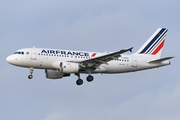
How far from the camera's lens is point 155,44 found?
211 ft

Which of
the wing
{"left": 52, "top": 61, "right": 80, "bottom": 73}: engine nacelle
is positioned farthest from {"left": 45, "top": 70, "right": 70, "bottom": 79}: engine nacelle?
the wing

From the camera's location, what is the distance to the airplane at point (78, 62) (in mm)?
55281

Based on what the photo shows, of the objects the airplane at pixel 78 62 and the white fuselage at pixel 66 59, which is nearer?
the airplane at pixel 78 62

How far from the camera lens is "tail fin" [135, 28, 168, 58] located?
62.8m

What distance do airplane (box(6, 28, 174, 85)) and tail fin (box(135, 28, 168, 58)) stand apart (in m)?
0.86

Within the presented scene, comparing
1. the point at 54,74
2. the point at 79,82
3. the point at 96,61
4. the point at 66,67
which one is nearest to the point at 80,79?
the point at 79,82

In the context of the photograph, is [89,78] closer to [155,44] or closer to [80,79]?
[80,79]

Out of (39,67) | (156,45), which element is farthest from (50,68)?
(156,45)

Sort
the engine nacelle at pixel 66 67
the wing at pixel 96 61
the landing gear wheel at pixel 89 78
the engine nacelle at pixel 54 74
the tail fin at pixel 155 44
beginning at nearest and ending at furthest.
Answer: the wing at pixel 96 61
the engine nacelle at pixel 66 67
the landing gear wheel at pixel 89 78
the engine nacelle at pixel 54 74
the tail fin at pixel 155 44

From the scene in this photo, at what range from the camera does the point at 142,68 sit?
59812 mm

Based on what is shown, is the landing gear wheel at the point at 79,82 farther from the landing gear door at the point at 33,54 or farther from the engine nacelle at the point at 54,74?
the landing gear door at the point at 33,54

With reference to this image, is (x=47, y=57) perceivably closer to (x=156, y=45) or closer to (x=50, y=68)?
(x=50, y=68)

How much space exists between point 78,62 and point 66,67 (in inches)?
75.0

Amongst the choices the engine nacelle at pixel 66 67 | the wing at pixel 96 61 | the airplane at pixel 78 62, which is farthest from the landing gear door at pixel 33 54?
the wing at pixel 96 61
